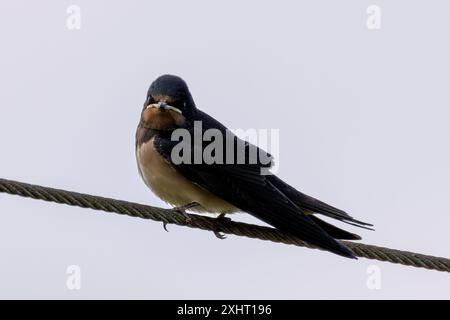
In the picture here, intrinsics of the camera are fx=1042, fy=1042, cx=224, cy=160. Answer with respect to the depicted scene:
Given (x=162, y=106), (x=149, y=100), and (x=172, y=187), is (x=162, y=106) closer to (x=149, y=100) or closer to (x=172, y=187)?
(x=149, y=100)

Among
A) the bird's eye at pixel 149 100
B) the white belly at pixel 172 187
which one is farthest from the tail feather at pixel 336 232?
the bird's eye at pixel 149 100

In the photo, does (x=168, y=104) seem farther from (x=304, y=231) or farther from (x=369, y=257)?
(x=369, y=257)

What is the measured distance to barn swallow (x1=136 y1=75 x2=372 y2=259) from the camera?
683 centimetres

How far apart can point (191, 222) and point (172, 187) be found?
590 mm

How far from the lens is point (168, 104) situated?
756 cm

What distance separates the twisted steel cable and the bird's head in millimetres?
996

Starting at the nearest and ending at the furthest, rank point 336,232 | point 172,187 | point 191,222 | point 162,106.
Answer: point 191,222 < point 336,232 < point 172,187 < point 162,106

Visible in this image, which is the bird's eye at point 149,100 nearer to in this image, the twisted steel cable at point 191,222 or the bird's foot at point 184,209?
the bird's foot at point 184,209

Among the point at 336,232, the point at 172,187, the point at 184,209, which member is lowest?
the point at 336,232

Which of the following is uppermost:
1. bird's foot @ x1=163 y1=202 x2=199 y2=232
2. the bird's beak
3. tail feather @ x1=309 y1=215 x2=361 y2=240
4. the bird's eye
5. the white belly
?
the bird's eye

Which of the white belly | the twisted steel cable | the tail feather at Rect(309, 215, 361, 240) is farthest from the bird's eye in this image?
the tail feather at Rect(309, 215, 361, 240)

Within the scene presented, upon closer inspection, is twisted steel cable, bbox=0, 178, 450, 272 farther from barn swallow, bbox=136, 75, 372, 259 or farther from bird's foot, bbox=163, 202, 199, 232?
barn swallow, bbox=136, 75, 372, 259

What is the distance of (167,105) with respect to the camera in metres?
7.54

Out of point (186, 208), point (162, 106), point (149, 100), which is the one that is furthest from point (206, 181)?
point (149, 100)
